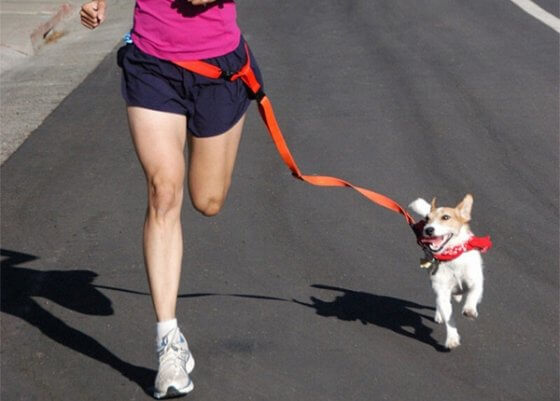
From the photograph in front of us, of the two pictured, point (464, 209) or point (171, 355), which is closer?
point (171, 355)

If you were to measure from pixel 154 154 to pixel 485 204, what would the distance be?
4.08m

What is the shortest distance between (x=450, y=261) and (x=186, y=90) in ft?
6.21

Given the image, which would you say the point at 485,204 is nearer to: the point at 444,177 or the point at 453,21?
the point at 444,177

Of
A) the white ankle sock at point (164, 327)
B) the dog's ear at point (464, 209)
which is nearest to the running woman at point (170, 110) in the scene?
the white ankle sock at point (164, 327)

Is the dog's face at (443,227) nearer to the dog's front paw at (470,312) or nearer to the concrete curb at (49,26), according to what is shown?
the dog's front paw at (470,312)

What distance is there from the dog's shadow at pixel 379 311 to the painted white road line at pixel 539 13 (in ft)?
28.0

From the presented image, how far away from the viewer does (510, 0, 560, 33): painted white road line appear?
50.3 feet

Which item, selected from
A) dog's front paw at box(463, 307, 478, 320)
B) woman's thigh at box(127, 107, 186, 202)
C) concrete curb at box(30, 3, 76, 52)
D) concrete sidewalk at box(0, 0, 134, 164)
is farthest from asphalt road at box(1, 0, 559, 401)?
concrete curb at box(30, 3, 76, 52)

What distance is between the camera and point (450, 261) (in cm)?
663

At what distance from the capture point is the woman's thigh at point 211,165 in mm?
5656

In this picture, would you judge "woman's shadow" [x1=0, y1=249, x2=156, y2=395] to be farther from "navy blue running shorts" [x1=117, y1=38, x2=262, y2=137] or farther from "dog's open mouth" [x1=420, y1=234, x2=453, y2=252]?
"dog's open mouth" [x1=420, y1=234, x2=453, y2=252]

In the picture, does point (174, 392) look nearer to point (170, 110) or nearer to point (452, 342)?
point (170, 110)

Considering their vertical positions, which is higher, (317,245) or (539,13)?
(317,245)

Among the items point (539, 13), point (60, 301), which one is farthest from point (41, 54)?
point (60, 301)
